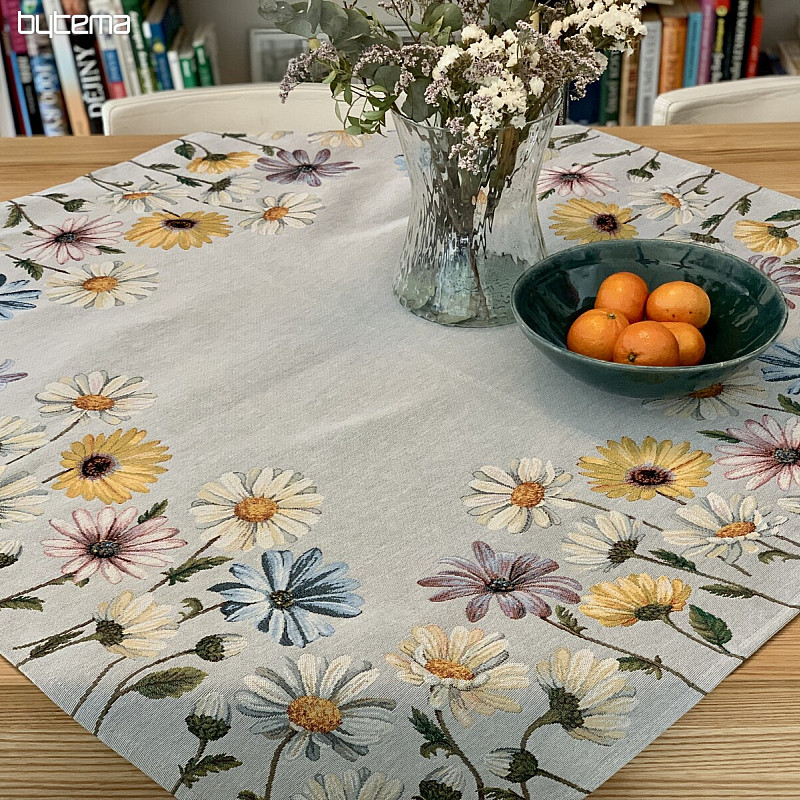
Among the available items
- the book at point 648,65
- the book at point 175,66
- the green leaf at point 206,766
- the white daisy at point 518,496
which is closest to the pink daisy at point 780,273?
the white daisy at point 518,496

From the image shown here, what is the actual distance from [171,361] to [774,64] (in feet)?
6.93

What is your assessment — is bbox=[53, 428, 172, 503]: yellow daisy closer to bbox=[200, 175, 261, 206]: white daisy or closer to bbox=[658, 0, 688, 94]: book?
bbox=[200, 175, 261, 206]: white daisy

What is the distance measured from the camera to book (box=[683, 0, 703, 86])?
2.35 m

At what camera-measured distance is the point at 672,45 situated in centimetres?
237

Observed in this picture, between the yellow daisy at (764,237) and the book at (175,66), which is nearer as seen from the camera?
the yellow daisy at (764,237)

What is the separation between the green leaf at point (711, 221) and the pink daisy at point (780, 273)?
81mm

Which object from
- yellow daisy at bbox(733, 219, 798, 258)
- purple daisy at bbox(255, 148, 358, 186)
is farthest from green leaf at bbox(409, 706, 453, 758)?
purple daisy at bbox(255, 148, 358, 186)

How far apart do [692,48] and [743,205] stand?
4.63 ft

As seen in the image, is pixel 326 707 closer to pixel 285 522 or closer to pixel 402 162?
pixel 285 522

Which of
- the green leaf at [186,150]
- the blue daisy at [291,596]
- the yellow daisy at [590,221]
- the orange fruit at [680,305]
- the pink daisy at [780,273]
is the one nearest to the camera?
the blue daisy at [291,596]

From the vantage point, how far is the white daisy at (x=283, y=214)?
3.76ft

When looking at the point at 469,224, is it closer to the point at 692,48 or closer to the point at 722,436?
the point at 722,436

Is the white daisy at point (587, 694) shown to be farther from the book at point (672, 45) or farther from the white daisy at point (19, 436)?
the book at point (672, 45)

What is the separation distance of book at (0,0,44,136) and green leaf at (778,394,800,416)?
213cm
